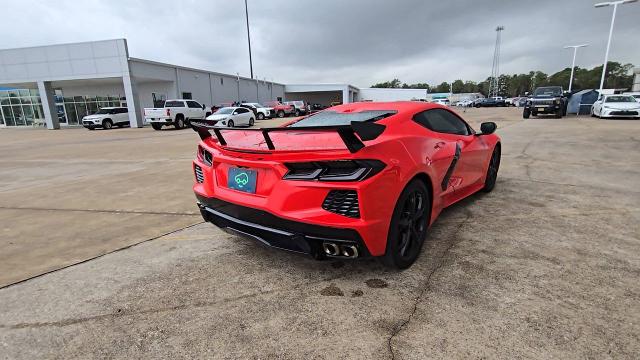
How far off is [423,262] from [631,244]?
192 centimetres

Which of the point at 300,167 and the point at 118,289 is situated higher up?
the point at 300,167

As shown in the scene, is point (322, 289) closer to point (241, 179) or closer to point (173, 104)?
point (241, 179)

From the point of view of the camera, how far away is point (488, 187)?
4812 millimetres

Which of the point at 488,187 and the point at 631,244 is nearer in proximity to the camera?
the point at 631,244

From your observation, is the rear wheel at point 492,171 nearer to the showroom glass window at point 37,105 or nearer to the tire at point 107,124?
the tire at point 107,124

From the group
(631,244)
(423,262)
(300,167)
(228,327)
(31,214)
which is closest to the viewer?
(228,327)

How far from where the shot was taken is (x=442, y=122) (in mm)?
3600

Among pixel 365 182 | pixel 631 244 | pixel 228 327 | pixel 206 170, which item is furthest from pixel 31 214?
pixel 631 244

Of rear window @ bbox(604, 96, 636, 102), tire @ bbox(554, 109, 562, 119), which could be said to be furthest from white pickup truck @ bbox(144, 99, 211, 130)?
rear window @ bbox(604, 96, 636, 102)

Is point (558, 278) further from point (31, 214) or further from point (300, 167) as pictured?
point (31, 214)

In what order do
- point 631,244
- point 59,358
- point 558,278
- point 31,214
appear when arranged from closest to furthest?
point 59,358 → point 558,278 → point 631,244 → point 31,214

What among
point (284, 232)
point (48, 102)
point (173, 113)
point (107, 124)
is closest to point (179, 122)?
point (173, 113)

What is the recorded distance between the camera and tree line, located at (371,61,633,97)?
346 ft

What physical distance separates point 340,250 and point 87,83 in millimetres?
36320
